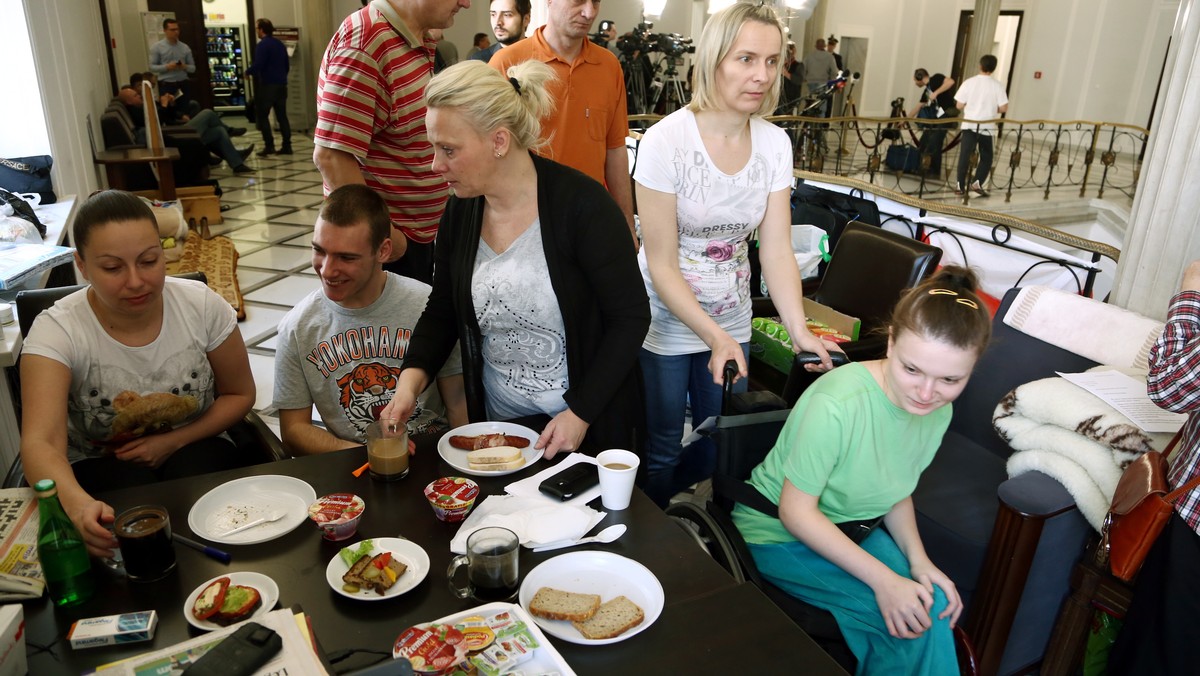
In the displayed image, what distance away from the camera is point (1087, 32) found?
5691mm

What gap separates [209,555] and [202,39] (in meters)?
11.9

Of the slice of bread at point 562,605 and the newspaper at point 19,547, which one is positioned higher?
the newspaper at point 19,547

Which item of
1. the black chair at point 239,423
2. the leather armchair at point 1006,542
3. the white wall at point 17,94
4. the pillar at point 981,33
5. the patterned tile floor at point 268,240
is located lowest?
the patterned tile floor at point 268,240

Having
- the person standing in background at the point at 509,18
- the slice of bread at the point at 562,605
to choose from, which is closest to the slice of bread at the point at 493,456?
the slice of bread at the point at 562,605

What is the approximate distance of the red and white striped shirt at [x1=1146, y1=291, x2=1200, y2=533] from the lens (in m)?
1.64

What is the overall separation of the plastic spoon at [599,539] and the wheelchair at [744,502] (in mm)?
211

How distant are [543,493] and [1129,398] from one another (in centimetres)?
158

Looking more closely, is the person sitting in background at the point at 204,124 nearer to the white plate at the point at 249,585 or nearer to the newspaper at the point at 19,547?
the newspaper at the point at 19,547

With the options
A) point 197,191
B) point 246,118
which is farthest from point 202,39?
point 197,191

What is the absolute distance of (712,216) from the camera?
207 centimetres

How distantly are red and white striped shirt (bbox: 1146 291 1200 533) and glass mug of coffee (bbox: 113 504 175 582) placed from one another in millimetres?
1973

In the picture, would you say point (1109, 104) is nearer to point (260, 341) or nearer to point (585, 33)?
point (585, 33)

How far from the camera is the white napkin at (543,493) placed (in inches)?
56.4

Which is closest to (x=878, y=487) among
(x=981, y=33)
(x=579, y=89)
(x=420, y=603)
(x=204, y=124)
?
(x=420, y=603)
